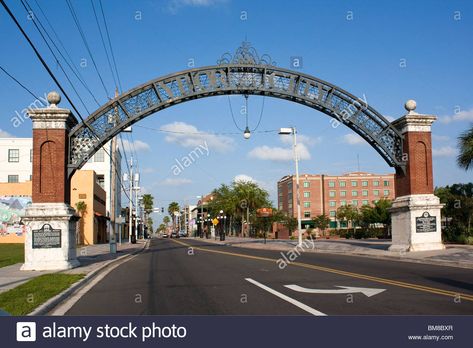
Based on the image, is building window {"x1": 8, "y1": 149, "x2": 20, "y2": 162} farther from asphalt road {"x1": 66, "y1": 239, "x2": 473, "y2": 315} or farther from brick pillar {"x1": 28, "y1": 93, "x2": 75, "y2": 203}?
asphalt road {"x1": 66, "y1": 239, "x2": 473, "y2": 315}

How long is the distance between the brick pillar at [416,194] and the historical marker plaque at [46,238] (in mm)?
16258

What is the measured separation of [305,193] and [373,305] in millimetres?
111684

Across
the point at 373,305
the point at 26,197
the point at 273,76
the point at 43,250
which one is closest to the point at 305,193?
the point at 26,197

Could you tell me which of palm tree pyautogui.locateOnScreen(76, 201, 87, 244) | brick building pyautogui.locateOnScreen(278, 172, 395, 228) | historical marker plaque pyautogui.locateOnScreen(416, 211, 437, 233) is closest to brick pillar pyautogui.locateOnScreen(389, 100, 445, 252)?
historical marker plaque pyautogui.locateOnScreen(416, 211, 437, 233)

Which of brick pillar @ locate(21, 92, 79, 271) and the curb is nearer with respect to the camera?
the curb

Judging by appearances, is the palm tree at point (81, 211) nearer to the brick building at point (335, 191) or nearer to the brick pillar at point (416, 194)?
the brick pillar at point (416, 194)

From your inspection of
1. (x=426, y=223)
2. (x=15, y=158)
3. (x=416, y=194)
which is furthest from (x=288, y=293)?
(x=15, y=158)

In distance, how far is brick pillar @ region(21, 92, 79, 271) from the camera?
21078 millimetres

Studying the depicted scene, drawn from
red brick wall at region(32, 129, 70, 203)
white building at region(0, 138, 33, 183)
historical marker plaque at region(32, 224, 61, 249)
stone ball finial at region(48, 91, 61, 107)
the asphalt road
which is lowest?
the asphalt road

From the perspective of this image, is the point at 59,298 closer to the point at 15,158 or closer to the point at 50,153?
the point at 50,153

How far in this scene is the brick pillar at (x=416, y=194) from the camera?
83.5 ft

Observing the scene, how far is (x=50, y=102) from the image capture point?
74.3 ft

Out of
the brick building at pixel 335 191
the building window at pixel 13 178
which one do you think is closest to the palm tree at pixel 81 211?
the building window at pixel 13 178

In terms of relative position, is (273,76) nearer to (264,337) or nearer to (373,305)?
(373,305)
